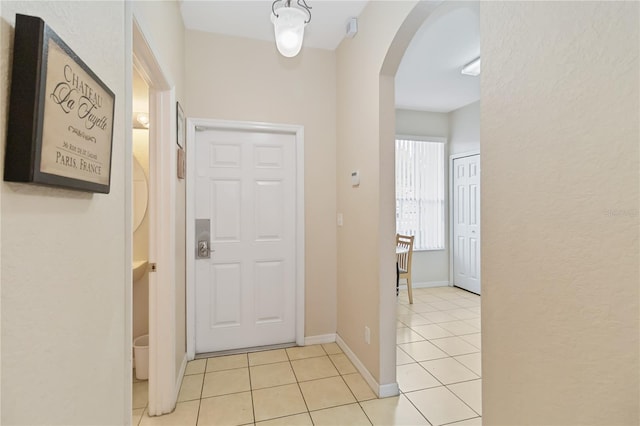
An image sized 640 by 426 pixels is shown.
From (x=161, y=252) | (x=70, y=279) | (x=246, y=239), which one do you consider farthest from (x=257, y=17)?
(x=70, y=279)

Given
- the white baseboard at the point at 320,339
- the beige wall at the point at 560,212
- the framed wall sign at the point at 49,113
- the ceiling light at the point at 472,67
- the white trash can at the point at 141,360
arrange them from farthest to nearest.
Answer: the ceiling light at the point at 472,67
the white baseboard at the point at 320,339
the white trash can at the point at 141,360
the beige wall at the point at 560,212
the framed wall sign at the point at 49,113

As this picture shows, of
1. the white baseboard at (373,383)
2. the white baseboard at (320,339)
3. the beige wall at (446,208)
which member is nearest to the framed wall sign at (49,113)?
the white baseboard at (373,383)

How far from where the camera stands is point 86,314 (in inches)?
32.3

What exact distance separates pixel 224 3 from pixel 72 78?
2.06 m

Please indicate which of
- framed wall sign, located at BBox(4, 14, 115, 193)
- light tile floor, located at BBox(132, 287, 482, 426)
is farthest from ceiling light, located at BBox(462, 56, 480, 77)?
framed wall sign, located at BBox(4, 14, 115, 193)

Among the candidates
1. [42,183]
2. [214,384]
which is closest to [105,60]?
[42,183]

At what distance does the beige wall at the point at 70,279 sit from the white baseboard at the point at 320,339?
1.91 metres

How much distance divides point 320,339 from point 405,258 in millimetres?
1864

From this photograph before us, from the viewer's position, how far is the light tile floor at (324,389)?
186 centimetres

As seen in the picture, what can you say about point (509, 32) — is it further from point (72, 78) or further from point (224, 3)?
point (224, 3)


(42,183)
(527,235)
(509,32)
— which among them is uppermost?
(509,32)

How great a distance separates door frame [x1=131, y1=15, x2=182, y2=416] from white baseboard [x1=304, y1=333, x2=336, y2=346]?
48.6 inches

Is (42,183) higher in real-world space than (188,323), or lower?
higher

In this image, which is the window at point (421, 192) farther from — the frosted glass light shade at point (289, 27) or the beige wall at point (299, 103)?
the frosted glass light shade at point (289, 27)
